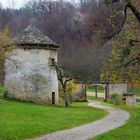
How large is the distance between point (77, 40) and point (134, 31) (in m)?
72.8

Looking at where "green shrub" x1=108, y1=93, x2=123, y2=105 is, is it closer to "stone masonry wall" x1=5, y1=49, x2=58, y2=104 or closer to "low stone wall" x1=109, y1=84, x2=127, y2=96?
"low stone wall" x1=109, y1=84, x2=127, y2=96

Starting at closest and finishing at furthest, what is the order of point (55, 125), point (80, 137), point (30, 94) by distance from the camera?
1. point (80, 137)
2. point (55, 125)
3. point (30, 94)

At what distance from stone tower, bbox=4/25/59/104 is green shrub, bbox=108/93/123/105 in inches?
481

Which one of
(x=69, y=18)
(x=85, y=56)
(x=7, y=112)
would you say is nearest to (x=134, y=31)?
(x=7, y=112)

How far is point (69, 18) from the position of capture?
111 metres

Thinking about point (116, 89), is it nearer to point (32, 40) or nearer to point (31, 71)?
point (31, 71)

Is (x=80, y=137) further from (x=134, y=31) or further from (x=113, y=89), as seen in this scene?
(x=113, y=89)

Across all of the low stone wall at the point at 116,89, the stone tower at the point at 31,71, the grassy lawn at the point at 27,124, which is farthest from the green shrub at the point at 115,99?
the grassy lawn at the point at 27,124

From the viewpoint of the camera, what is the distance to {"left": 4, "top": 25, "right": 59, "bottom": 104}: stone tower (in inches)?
1804

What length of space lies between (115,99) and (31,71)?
1573 cm

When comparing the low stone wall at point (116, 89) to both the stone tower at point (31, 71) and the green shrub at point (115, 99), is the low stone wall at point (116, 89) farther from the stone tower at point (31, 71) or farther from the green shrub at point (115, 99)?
the stone tower at point (31, 71)

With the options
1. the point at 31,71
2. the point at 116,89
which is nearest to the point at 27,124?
the point at 31,71

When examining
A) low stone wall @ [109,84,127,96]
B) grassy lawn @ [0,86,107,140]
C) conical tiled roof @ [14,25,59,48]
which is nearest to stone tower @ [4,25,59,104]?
conical tiled roof @ [14,25,59,48]

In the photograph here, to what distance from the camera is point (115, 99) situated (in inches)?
2286
